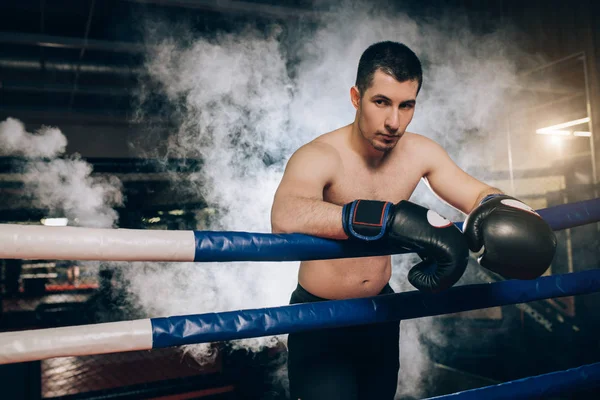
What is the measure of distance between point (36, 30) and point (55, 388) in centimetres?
318

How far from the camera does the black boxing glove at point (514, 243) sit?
0.91 meters

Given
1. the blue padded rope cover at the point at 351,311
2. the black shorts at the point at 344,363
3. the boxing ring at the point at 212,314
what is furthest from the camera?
the black shorts at the point at 344,363

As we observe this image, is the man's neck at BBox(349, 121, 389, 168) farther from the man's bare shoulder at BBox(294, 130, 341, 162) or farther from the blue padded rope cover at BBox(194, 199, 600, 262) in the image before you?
the blue padded rope cover at BBox(194, 199, 600, 262)

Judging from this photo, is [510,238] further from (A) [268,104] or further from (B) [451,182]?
(A) [268,104]

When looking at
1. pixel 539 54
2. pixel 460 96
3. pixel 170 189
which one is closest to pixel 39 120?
pixel 170 189

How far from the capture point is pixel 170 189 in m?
3.98

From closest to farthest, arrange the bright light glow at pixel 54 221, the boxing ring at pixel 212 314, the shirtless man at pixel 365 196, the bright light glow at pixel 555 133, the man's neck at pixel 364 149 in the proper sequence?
the boxing ring at pixel 212 314, the shirtless man at pixel 365 196, the man's neck at pixel 364 149, the bright light glow at pixel 54 221, the bright light glow at pixel 555 133

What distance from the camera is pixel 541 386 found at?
1.14 metres

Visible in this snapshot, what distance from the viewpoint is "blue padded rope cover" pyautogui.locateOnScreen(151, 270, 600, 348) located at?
0.88 meters

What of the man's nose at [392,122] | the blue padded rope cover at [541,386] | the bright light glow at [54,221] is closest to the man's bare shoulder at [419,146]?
the man's nose at [392,122]

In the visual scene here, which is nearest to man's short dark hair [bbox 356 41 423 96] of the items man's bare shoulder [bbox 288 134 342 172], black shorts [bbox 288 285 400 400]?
man's bare shoulder [bbox 288 134 342 172]

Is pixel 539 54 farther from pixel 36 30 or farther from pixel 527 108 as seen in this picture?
pixel 36 30

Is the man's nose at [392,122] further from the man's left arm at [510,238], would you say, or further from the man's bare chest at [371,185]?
the man's left arm at [510,238]

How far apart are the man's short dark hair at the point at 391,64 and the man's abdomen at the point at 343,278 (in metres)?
0.56
